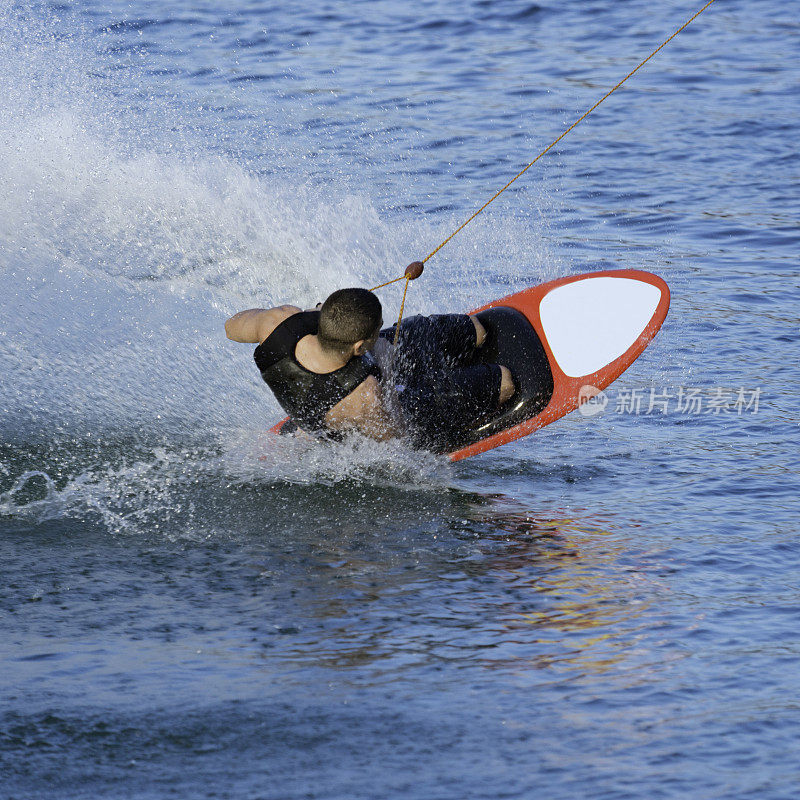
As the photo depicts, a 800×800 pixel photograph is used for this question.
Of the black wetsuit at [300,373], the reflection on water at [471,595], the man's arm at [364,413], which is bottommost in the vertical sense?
the reflection on water at [471,595]

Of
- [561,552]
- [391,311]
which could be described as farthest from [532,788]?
[391,311]

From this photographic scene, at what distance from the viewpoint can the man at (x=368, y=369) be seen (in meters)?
5.64

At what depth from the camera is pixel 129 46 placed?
690 inches

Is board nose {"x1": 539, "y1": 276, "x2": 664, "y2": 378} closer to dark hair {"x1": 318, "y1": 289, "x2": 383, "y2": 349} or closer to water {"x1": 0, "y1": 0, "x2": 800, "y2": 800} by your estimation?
water {"x1": 0, "y1": 0, "x2": 800, "y2": 800}

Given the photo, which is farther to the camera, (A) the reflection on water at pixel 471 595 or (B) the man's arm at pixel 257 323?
(B) the man's arm at pixel 257 323

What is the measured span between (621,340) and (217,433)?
8.28 feet

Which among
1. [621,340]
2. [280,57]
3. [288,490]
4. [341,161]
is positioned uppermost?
[280,57]

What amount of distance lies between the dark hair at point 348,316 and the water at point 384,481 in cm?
106

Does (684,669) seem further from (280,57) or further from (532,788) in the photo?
(280,57)

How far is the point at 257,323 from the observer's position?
592 cm

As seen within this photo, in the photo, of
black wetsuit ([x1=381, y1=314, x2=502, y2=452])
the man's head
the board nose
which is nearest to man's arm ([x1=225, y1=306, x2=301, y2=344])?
the man's head

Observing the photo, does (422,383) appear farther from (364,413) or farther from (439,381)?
(364,413)

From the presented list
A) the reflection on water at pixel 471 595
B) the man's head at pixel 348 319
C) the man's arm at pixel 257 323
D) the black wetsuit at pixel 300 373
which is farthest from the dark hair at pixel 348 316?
the reflection on water at pixel 471 595

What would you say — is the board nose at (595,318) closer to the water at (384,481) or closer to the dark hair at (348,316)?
the water at (384,481)
